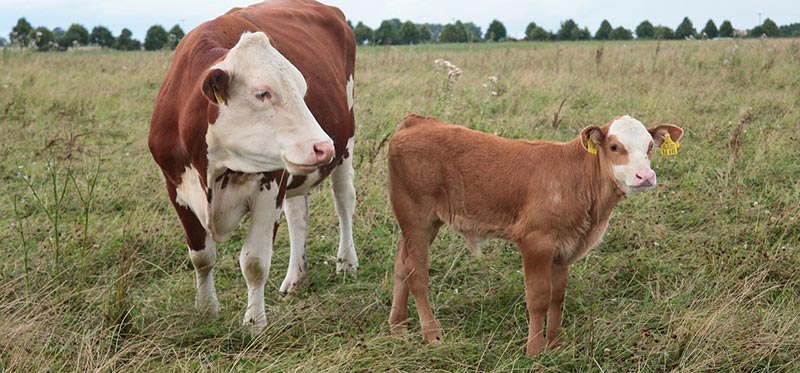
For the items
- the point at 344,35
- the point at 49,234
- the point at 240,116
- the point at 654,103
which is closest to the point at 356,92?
the point at 654,103

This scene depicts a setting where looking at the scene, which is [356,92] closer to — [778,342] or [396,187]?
[396,187]

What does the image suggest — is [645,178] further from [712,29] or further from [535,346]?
[712,29]

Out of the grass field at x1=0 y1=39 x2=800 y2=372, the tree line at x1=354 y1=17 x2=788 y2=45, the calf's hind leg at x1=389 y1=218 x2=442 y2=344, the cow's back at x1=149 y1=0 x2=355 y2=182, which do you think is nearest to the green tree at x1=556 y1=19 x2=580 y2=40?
the tree line at x1=354 y1=17 x2=788 y2=45

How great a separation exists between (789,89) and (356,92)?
18.9ft

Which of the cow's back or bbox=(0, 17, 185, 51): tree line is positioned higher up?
the cow's back

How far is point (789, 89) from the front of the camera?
10.2 m

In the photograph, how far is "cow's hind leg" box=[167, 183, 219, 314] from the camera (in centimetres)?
421

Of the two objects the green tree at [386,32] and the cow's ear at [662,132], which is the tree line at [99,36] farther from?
the cow's ear at [662,132]

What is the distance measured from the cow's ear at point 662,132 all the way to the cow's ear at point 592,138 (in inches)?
9.8

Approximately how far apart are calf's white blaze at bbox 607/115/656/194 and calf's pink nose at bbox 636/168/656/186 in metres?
0.03

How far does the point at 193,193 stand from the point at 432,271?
5.77 feet

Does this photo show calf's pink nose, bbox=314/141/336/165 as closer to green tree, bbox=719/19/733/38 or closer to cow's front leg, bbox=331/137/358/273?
cow's front leg, bbox=331/137/358/273

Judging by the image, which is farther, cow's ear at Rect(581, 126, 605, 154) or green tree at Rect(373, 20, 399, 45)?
green tree at Rect(373, 20, 399, 45)

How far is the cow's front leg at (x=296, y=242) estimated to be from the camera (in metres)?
5.05
